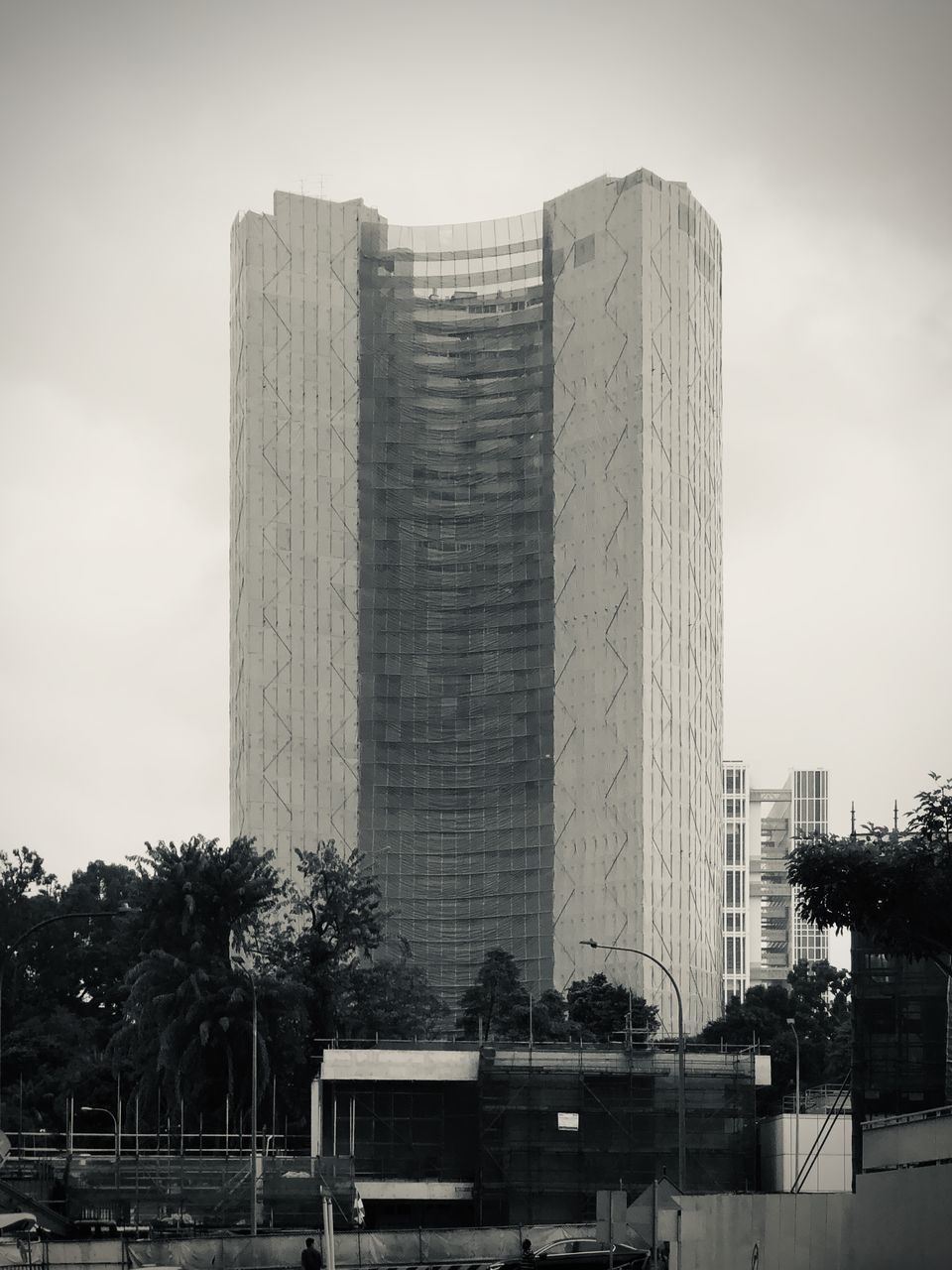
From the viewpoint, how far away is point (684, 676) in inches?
5965

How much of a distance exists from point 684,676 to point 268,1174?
280 feet

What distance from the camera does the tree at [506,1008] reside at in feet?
400

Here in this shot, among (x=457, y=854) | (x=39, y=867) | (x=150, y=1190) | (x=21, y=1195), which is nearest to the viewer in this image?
(x=21, y=1195)

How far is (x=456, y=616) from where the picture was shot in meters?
155

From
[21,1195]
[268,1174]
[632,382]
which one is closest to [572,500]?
[632,382]

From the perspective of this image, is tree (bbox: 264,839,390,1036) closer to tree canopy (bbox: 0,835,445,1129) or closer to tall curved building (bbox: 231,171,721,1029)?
tree canopy (bbox: 0,835,445,1129)

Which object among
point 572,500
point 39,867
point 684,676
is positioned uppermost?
point 572,500

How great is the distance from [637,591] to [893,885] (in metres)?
92.0

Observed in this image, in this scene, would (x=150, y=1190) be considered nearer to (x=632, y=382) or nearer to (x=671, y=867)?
(x=671, y=867)

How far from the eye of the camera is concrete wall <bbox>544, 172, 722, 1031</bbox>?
483ft

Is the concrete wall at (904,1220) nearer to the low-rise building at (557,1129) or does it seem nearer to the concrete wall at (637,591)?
the low-rise building at (557,1129)

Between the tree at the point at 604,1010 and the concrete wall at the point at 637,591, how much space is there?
34.8ft

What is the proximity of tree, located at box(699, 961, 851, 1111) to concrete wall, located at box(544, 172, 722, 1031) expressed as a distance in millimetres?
6022

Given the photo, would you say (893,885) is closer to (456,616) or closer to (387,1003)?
(387,1003)
